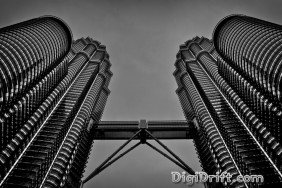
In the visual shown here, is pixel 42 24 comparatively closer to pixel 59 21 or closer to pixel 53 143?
pixel 59 21

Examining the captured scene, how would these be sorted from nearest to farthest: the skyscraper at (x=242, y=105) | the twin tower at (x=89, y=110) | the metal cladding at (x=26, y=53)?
the metal cladding at (x=26, y=53), the twin tower at (x=89, y=110), the skyscraper at (x=242, y=105)

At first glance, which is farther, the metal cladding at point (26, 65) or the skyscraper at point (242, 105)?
the skyscraper at point (242, 105)

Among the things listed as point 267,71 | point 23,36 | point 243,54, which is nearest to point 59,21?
point 23,36

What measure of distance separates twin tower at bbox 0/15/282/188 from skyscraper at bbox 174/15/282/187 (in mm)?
219

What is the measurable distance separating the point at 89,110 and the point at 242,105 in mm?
45803

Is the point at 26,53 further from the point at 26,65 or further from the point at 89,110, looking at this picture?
the point at 89,110

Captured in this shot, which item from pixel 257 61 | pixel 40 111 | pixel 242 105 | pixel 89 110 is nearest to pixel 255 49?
pixel 257 61

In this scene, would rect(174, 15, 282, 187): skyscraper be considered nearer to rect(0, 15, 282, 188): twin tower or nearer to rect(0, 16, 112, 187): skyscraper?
rect(0, 15, 282, 188): twin tower

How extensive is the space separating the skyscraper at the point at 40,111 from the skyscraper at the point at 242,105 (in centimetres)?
3417

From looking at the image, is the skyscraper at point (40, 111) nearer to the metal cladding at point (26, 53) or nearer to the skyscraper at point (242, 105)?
the metal cladding at point (26, 53)

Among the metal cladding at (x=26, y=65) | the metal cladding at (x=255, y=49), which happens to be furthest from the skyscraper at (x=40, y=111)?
the metal cladding at (x=255, y=49)

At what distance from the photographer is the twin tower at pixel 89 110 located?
201ft

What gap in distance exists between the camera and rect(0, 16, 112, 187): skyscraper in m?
60.2

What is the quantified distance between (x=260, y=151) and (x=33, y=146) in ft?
169
